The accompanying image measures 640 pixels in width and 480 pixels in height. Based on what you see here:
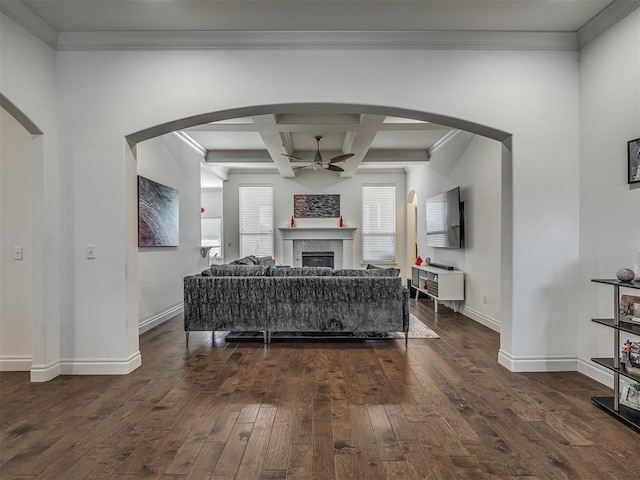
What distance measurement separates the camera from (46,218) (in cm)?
312

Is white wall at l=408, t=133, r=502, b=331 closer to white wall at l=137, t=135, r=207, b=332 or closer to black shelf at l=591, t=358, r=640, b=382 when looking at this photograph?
black shelf at l=591, t=358, r=640, b=382

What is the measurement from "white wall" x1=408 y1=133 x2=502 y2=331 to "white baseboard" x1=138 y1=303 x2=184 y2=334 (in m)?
4.54

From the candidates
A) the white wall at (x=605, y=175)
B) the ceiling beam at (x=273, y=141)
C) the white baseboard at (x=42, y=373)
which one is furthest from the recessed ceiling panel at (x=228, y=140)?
the white wall at (x=605, y=175)

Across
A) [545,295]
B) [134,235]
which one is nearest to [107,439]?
[134,235]

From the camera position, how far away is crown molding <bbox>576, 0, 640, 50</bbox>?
105 inches

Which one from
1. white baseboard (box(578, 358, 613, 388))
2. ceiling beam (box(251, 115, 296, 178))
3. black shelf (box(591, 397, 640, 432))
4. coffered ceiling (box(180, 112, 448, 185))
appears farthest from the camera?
coffered ceiling (box(180, 112, 448, 185))

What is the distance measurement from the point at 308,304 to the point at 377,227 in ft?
17.4

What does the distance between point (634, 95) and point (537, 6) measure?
3.21ft

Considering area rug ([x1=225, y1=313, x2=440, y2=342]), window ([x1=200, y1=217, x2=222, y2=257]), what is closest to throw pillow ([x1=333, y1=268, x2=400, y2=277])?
area rug ([x1=225, y1=313, x2=440, y2=342])

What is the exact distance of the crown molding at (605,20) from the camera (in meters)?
2.66

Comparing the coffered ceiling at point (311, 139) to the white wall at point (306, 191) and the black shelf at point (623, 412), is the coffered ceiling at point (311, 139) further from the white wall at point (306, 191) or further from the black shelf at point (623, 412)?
the black shelf at point (623, 412)

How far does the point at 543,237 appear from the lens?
322 cm

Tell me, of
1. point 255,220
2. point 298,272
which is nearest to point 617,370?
point 298,272

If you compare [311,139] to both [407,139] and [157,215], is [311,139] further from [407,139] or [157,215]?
[157,215]
